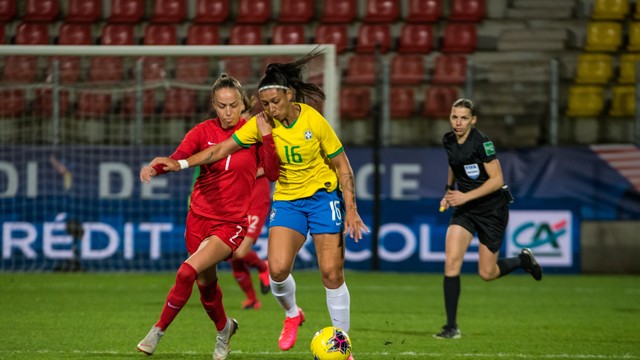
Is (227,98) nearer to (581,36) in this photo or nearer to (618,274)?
(618,274)

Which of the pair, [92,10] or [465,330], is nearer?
[465,330]

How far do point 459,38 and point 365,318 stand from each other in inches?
359

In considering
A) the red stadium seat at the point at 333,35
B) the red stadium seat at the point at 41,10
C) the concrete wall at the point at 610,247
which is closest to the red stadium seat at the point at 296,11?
Result: the red stadium seat at the point at 333,35

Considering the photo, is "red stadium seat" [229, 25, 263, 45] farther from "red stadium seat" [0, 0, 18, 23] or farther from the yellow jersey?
the yellow jersey

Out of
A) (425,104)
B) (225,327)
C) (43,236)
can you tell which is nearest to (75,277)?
(43,236)

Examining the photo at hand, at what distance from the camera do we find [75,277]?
14086 millimetres

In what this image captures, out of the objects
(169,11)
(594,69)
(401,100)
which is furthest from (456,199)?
(169,11)

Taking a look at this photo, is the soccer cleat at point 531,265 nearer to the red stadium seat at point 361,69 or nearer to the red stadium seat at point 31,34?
the red stadium seat at point 361,69

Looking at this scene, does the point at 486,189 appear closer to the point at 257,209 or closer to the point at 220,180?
the point at 220,180

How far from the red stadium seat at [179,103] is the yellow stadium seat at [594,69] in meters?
6.10

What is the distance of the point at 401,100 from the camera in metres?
15.5

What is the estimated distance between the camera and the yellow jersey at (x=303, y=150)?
22.5 ft

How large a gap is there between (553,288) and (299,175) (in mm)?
7196

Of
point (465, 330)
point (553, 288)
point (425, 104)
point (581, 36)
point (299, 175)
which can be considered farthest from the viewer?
point (581, 36)
